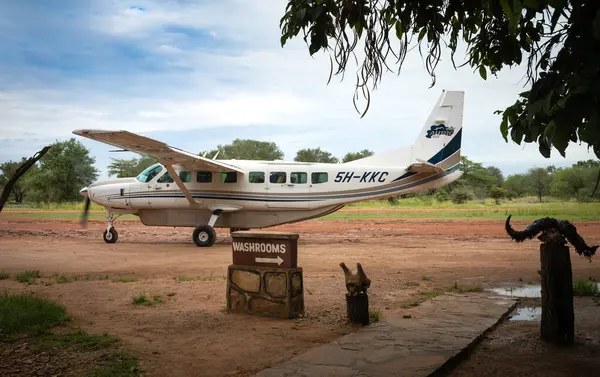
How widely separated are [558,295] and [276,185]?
1223 centimetres

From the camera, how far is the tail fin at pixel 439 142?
677 inches

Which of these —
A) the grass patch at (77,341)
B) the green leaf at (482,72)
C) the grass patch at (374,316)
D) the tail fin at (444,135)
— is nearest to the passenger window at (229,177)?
the tail fin at (444,135)

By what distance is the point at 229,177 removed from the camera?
17.1 metres

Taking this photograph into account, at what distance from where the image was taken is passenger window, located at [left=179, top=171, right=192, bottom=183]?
676 inches

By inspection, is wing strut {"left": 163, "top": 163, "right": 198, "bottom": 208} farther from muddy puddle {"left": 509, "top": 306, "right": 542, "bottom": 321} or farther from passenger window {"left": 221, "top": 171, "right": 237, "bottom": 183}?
muddy puddle {"left": 509, "top": 306, "right": 542, "bottom": 321}

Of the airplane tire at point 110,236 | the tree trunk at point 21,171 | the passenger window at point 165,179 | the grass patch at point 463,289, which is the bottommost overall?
the grass patch at point 463,289

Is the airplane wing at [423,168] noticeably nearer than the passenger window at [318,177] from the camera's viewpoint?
Yes

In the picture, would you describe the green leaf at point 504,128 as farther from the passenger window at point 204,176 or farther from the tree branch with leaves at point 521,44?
the passenger window at point 204,176

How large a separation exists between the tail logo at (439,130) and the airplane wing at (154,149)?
6434 millimetres

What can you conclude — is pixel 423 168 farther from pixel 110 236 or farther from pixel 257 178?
pixel 110 236

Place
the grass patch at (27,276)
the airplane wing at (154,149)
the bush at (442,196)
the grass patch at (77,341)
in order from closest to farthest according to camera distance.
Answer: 1. the grass patch at (77,341)
2. the grass patch at (27,276)
3. the airplane wing at (154,149)
4. the bush at (442,196)

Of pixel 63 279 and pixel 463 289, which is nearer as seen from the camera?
pixel 463 289

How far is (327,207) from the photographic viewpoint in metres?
17.1

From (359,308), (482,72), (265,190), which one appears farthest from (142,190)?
(482,72)
